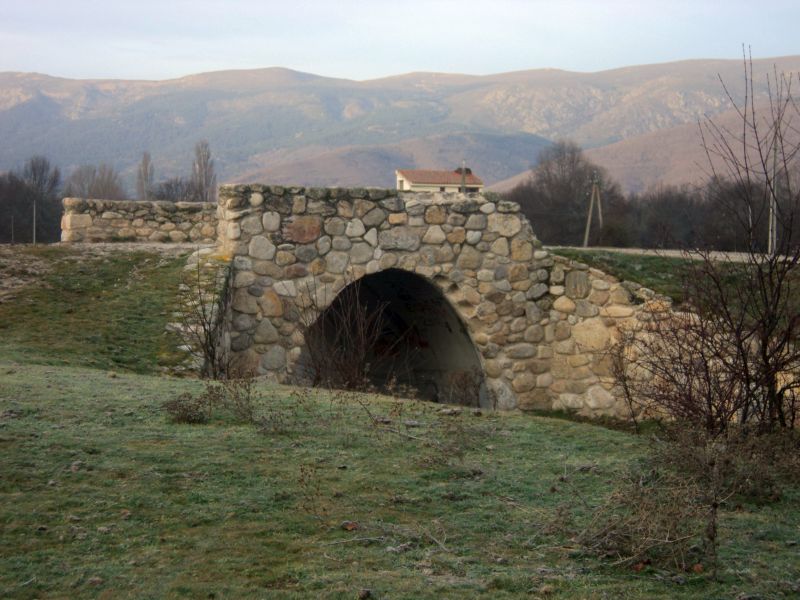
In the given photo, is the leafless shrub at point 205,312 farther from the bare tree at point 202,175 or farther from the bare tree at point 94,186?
the bare tree at point 94,186

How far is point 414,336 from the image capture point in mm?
14234

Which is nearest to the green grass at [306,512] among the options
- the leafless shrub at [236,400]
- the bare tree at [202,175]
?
the leafless shrub at [236,400]

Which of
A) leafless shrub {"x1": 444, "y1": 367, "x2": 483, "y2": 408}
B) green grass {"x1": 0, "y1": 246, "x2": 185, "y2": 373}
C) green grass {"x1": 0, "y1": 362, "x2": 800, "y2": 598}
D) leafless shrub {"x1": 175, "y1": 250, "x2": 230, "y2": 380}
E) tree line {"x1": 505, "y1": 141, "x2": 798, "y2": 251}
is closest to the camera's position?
green grass {"x1": 0, "y1": 362, "x2": 800, "y2": 598}

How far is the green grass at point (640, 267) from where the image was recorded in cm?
1181

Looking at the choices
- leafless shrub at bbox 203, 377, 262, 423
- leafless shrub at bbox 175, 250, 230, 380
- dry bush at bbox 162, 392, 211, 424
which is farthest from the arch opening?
dry bush at bbox 162, 392, 211, 424

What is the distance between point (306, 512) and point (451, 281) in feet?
25.4

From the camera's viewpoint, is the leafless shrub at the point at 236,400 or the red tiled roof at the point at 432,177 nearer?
the leafless shrub at the point at 236,400

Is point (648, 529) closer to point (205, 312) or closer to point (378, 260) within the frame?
point (205, 312)

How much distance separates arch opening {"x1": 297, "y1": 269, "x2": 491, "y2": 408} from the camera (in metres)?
11.8

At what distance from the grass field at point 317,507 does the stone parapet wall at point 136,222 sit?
24.8 feet

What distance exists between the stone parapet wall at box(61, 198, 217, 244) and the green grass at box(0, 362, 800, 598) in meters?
7.92

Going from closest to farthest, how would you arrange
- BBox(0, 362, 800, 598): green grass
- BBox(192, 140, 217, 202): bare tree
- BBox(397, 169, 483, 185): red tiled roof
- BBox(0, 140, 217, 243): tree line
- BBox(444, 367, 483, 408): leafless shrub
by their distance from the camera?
BBox(0, 362, 800, 598): green grass < BBox(444, 367, 483, 408): leafless shrub < BBox(0, 140, 217, 243): tree line < BBox(397, 169, 483, 185): red tiled roof < BBox(192, 140, 217, 202): bare tree

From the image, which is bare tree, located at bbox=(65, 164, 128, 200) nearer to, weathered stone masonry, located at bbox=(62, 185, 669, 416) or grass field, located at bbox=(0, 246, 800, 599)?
weathered stone masonry, located at bbox=(62, 185, 669, 416)

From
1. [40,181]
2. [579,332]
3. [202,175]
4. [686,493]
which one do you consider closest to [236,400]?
[686,493]
